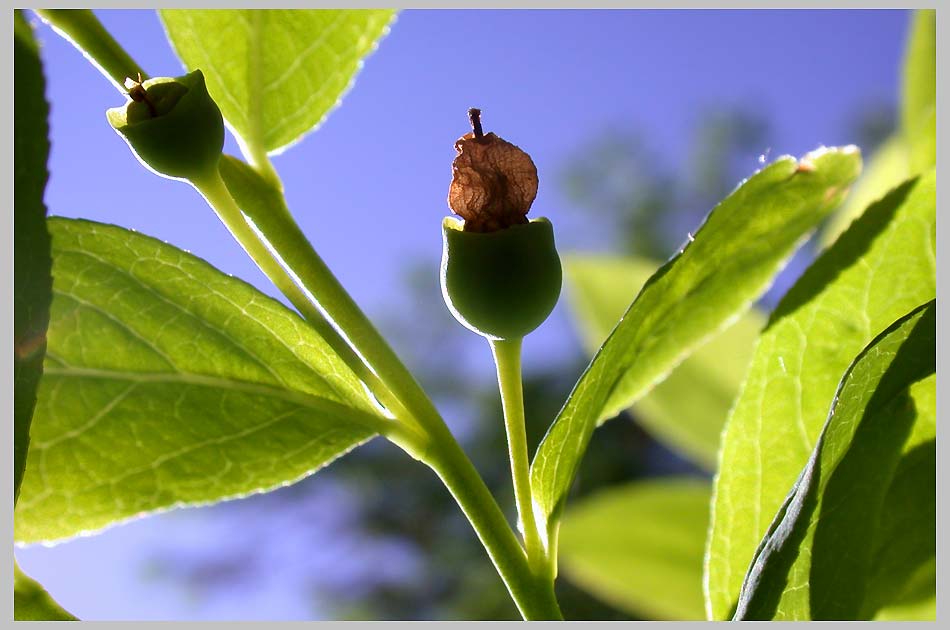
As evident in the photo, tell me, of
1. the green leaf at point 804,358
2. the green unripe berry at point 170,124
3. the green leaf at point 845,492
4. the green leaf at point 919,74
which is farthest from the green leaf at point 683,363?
the green unripe berry at point 170,124

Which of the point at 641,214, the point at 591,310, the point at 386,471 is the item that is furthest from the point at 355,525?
the point at 591,310

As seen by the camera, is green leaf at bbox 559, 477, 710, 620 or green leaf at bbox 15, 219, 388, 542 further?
green leaf at bbox 559, 477, 710, 620

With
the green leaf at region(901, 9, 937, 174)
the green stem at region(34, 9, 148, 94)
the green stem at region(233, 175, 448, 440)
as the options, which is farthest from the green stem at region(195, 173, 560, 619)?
the green leaf at region(901, 9, 937, 174)

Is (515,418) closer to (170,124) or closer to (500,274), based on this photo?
(500,274)

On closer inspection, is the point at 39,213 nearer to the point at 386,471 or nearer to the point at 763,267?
the point at 763,267

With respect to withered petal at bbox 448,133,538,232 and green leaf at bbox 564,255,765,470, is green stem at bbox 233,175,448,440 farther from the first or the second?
green leaf at bbox 564,255,765,470

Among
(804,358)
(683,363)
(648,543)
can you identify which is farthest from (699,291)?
(648,543)
